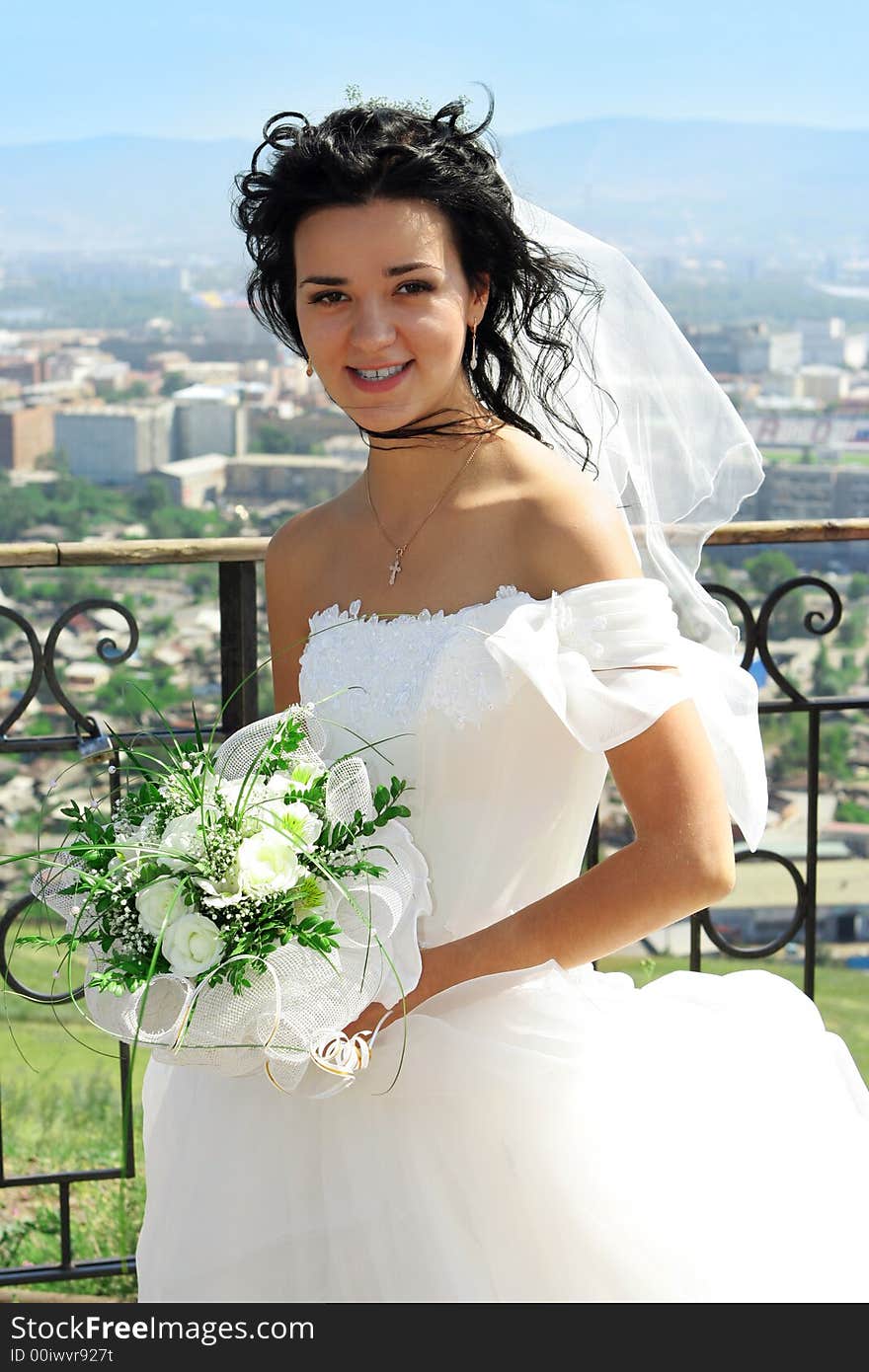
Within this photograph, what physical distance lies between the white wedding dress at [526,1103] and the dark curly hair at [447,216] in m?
0.39

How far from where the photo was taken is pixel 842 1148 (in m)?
1.58

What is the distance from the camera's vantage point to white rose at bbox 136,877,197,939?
1341 millimetres

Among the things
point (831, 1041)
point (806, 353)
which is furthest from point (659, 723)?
point (806, 353)

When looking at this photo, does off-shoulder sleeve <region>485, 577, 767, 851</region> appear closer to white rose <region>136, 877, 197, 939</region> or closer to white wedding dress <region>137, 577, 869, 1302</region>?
white wedding dress <region>137, 577, 869, 1302</region>

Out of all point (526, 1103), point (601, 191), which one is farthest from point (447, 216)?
point (601, 191)

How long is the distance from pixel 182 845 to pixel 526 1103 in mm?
505

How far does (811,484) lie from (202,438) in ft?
78.6

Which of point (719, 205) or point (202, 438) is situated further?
point (719, 205)

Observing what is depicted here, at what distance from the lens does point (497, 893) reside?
1.63m

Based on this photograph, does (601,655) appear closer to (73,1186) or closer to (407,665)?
(407,665)

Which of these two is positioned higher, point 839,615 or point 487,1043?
point 839,615

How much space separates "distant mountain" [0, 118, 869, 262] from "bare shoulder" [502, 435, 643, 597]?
306ft

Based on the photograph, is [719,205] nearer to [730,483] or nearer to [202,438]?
[202,438]
